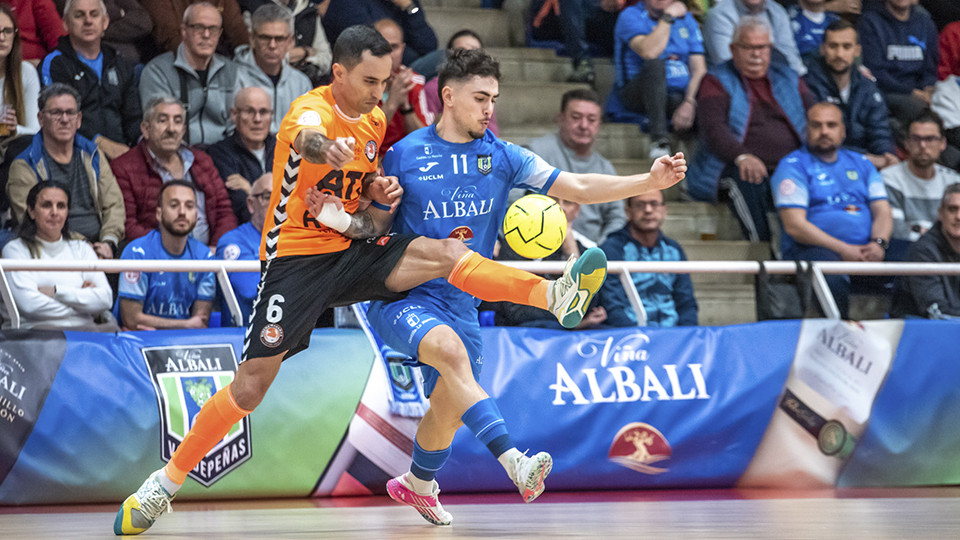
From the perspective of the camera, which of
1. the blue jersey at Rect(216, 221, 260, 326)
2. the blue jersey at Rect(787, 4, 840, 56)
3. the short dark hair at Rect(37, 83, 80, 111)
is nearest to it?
the blue jersey at Rect(216, 221, 260, 326)

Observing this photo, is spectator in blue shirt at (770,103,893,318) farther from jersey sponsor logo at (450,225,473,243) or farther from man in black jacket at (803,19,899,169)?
jersey sponsor logo at (450,225,473,243)

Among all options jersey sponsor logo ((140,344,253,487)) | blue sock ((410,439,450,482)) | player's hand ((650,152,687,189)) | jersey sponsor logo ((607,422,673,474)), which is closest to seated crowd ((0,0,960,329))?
jersey sponsor logo ((140,344,253,487))

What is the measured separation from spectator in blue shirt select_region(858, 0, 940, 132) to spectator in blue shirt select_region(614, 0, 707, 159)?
2.10 m

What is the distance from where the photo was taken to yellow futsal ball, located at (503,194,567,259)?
5.30 meters

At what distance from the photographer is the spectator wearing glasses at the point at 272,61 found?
895 centimetres

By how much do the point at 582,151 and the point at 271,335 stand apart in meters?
4.70

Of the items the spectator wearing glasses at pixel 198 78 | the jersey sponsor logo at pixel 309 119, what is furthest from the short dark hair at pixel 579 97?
the jersey sponsor logo at pixel 309 119

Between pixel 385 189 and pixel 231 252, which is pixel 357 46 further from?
pixel 231 252

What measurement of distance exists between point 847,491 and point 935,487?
0.77 meters

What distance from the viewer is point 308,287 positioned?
521 centimetres

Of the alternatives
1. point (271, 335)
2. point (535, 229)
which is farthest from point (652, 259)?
point (271, 335)

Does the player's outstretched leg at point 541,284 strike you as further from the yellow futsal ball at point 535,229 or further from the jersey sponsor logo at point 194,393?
the jersey sponsor logo at point 194,393

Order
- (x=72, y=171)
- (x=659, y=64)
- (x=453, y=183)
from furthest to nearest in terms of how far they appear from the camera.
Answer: (x=659, y=64)
(x=72, y=171)
(x=453, y=183)

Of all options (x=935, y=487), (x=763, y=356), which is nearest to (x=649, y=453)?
(x=763, y=356)
